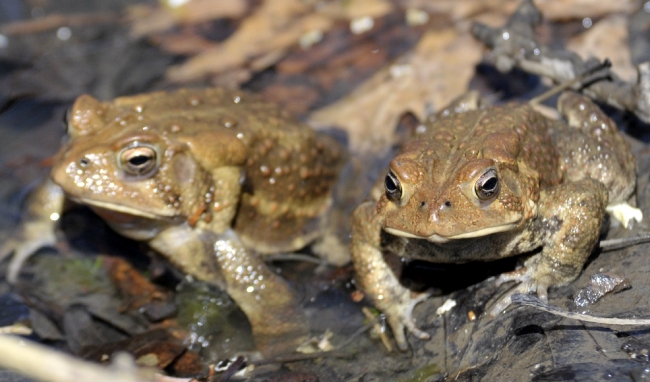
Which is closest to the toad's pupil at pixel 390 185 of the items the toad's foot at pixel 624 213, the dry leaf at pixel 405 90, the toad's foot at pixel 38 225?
the toad's foot at pixel 624 213

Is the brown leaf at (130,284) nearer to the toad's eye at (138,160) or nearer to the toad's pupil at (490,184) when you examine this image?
the toad's eye at (138,160)

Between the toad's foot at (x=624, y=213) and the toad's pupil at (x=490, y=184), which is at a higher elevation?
the toad's pupil at (x=490, y=184)

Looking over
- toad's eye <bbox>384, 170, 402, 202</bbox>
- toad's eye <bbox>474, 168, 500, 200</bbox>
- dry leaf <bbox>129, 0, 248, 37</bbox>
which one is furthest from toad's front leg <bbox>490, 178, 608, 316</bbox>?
dry leaf <bbox>129, 0, 248, 37</bbox>

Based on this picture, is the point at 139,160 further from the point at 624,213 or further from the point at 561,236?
the point at 624,213

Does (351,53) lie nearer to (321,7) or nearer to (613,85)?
(321,7)

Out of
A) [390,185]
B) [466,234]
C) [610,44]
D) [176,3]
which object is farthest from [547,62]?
[176,3]

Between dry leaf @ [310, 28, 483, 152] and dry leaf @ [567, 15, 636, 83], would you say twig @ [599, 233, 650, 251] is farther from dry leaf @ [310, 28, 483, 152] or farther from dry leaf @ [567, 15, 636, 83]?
dry leaf @ [310, 28, 483, 152]
